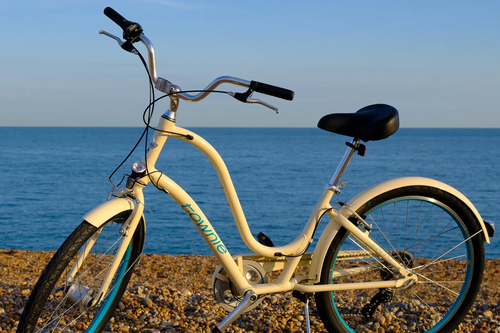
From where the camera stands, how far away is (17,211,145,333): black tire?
2.69m

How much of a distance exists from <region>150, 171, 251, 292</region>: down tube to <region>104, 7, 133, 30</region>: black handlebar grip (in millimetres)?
801

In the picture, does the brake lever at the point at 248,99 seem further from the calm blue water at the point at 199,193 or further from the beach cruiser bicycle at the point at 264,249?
the calm blue water at the point at 199,193

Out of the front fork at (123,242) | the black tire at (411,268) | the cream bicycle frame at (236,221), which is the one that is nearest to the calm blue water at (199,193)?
the black tire at (411,268)

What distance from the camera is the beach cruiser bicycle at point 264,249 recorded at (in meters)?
2.77

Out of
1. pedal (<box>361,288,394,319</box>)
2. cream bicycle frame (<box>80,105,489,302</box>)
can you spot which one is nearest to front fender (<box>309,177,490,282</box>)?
cream bicycle frame (<box>80,105,489,302</box>)

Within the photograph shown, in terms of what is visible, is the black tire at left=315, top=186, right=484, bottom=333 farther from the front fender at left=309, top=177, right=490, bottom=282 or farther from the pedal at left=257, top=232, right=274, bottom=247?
the pedal at left=257, top=232, right=274, bottom=247

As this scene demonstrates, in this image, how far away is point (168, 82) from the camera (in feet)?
9.15

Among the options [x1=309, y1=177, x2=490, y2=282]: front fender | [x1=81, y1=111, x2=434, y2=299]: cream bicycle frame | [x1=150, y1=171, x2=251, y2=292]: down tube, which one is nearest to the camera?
[x1=81, y1=111, x2=434, y2=299]: cream bicycle frame

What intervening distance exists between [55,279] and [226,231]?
1598 cm

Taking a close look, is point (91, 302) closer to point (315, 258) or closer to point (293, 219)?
point (315, 258)

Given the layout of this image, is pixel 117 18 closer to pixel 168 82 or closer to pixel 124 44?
pixel 124 44

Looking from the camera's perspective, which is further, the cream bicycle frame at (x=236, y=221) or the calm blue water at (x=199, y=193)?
the calm blue water at (x=199, y=193)

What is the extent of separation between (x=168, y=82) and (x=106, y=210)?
71cm

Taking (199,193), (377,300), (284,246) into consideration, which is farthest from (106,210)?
(199,193)
